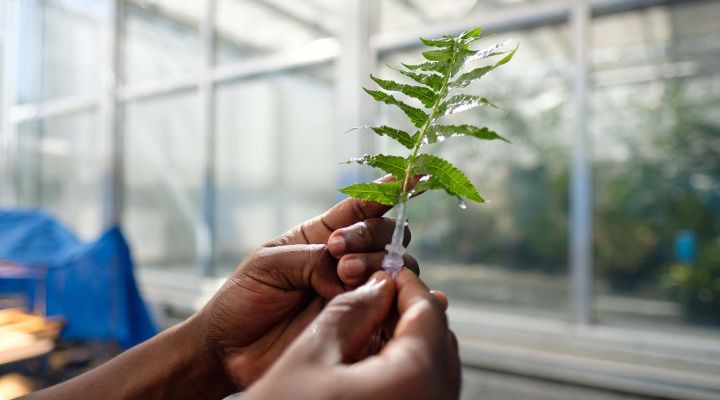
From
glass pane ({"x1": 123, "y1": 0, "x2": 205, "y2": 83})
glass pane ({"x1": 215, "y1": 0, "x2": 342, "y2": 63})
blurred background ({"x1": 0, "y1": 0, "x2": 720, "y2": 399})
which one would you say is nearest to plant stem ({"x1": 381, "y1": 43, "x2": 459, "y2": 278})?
blurred background ({"x1": 0, "y1": 0, "x2": 720, "y2": 399})

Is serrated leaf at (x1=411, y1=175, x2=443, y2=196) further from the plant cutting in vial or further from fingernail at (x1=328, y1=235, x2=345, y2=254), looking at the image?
fingernail at (x1=328, y1=235, x2=345, y2=254)

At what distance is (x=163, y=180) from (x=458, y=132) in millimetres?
4989

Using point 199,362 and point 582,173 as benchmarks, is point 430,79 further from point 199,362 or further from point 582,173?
point 582,173

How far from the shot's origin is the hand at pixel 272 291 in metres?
0.90

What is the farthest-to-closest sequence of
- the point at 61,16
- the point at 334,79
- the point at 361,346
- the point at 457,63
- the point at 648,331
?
the point at 61,16
the point at 334,79
the point at 648,331
the point at 457,63
the point at 361,346

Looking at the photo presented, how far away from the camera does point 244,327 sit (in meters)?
0.93

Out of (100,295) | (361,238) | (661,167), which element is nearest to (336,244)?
(361,238)

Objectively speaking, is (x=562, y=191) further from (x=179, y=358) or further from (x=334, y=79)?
(x=179, y=358)

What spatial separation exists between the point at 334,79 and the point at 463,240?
176 cm

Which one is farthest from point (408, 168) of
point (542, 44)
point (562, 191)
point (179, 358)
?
point (562, 191)

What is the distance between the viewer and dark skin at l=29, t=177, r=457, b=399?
900 millimetres

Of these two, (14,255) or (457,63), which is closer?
(457,63)

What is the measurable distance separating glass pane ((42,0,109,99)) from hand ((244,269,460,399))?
19.8ft

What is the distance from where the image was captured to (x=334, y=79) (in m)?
3.88
